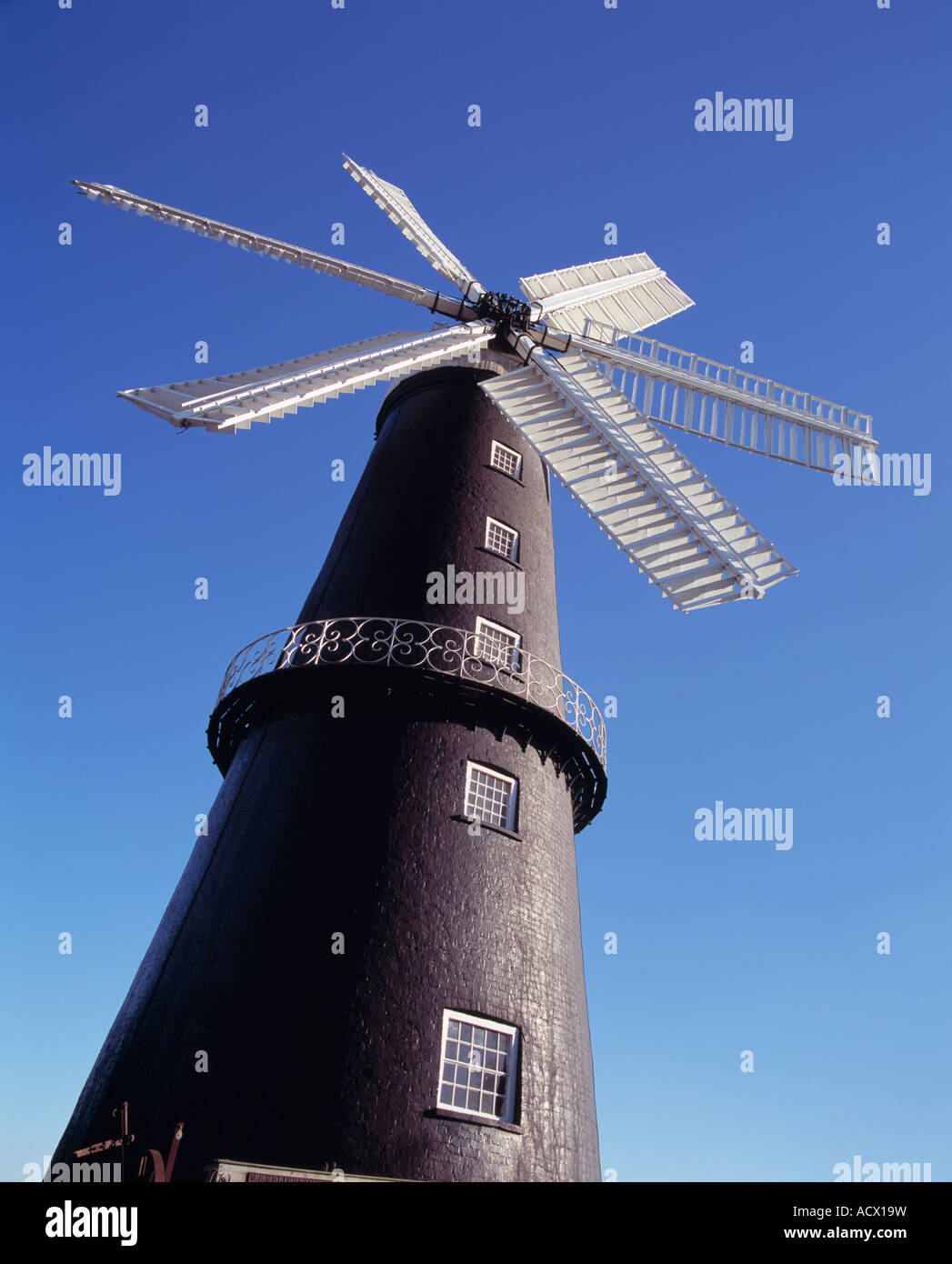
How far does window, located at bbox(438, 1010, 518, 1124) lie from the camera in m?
12.8

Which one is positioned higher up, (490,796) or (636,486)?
(636,486)

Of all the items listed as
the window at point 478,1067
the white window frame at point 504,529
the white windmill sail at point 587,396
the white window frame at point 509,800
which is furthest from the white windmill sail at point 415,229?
the window at point 478,1067

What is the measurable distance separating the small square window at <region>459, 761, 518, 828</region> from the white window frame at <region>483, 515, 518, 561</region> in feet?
16.9

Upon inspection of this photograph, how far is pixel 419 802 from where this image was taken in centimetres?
1477

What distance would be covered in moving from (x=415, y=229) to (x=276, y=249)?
5251 millimetres

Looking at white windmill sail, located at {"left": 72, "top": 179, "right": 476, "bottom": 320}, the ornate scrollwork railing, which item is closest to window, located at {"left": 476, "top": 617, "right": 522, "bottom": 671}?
the ornate scrollwork railing

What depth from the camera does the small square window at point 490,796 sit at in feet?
50.6

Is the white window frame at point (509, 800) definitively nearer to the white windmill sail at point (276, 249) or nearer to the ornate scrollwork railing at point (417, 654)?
the ornate scrollwork railing at point (417, 654)

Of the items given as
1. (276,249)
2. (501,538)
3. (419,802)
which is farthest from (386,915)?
(276,249)

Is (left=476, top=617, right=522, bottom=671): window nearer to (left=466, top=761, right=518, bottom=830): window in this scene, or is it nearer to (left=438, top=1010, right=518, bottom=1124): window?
(left=466, top=761, right=518, bottom=830): window

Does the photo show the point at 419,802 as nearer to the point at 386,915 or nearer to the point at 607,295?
the point at 386,915
